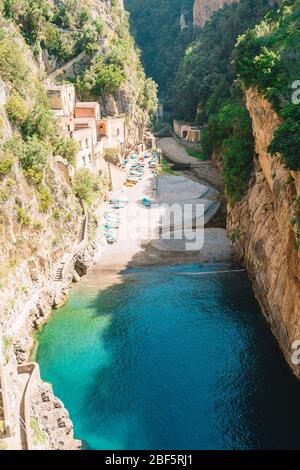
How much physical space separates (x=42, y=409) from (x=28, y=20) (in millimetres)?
60245

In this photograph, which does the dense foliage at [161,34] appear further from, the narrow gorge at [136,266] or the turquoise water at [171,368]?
the turquoise water at [171,368]

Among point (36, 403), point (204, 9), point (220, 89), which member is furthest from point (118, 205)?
point (204, 9)

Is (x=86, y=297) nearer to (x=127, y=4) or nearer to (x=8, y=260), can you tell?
(x=8, y=260)

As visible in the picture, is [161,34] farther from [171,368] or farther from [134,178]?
[171,368]

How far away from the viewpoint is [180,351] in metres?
35.3

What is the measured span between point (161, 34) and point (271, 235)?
111646 mm

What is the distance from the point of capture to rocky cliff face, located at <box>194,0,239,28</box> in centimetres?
11627

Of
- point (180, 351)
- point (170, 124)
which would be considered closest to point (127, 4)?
point (170, 124)

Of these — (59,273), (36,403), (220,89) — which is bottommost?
(36,403)

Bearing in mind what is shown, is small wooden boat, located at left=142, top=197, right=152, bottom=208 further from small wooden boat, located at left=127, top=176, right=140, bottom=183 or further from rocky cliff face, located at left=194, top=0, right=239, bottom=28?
rocky cliff face, located at left=194, top=0, right=239, bottom=28

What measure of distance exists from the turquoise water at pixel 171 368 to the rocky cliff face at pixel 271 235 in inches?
83.5

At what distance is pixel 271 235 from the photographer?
40.0m

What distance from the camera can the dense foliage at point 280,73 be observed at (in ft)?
98.2

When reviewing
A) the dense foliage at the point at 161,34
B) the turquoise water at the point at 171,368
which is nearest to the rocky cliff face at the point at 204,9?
the dense foliage at the point at 161,34
